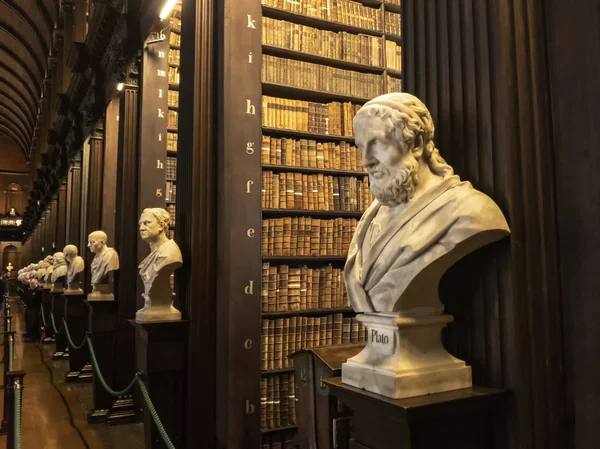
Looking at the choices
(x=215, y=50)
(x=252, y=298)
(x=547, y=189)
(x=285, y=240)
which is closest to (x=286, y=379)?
(x=252, y=298)

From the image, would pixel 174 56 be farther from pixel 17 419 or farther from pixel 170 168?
pixel 17 419

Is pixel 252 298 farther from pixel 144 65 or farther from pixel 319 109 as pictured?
pixel 144 65

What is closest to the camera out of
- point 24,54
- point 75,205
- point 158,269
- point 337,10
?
point 158,269

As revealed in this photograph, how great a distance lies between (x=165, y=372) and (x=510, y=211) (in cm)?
244

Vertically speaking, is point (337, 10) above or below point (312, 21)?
above

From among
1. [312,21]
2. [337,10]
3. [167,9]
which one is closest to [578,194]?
[312,21]

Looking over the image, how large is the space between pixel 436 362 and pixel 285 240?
220cm

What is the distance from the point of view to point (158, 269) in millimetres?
3008

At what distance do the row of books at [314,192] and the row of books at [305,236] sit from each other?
Answer: 101 millimetres

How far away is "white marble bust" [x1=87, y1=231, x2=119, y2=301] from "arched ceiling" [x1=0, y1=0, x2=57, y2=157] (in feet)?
31.9

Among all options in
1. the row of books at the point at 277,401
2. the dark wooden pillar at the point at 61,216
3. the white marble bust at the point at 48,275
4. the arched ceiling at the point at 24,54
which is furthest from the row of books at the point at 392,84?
the arched ceiling at the point at 24,54

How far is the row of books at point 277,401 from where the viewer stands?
322 cm

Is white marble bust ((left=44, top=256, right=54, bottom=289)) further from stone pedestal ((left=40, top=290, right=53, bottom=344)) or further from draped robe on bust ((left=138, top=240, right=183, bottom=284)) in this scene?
draped robe on bust ((left=138, top=240, right=183, bottom=284))

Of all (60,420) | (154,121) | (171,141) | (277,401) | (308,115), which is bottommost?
(60,420)
